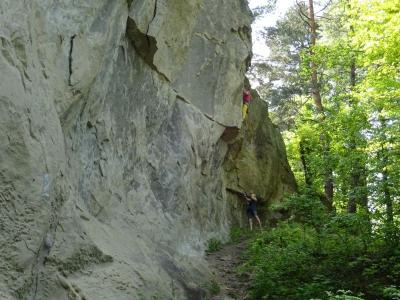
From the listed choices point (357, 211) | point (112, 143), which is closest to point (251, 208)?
point (357, 211)

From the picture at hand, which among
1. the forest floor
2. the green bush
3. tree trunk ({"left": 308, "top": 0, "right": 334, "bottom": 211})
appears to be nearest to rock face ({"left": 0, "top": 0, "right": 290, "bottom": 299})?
the forest floor

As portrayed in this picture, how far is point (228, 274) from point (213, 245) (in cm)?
212

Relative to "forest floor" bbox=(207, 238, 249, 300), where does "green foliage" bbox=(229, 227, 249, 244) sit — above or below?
above

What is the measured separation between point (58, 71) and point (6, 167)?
92.2 inches

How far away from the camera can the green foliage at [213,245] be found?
44.6 ft

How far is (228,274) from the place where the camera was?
38.6 feet

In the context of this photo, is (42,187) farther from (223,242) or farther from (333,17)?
(333,17)

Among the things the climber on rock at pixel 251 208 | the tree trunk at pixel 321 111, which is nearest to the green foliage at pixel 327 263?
the climber on rock at pixel 251 208

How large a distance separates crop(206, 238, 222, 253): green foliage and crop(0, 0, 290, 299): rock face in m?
0.23

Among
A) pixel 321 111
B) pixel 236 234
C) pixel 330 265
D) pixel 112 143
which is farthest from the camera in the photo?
pixel 321 111

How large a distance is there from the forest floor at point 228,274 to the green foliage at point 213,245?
0.11 m

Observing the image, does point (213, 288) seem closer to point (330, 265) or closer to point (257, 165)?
point (330, 265)

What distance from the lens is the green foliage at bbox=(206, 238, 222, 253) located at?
44.6ft

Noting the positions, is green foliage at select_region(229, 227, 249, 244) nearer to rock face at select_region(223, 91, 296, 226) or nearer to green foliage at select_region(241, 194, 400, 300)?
rock face at select_region(223, 91, 296, 226)
